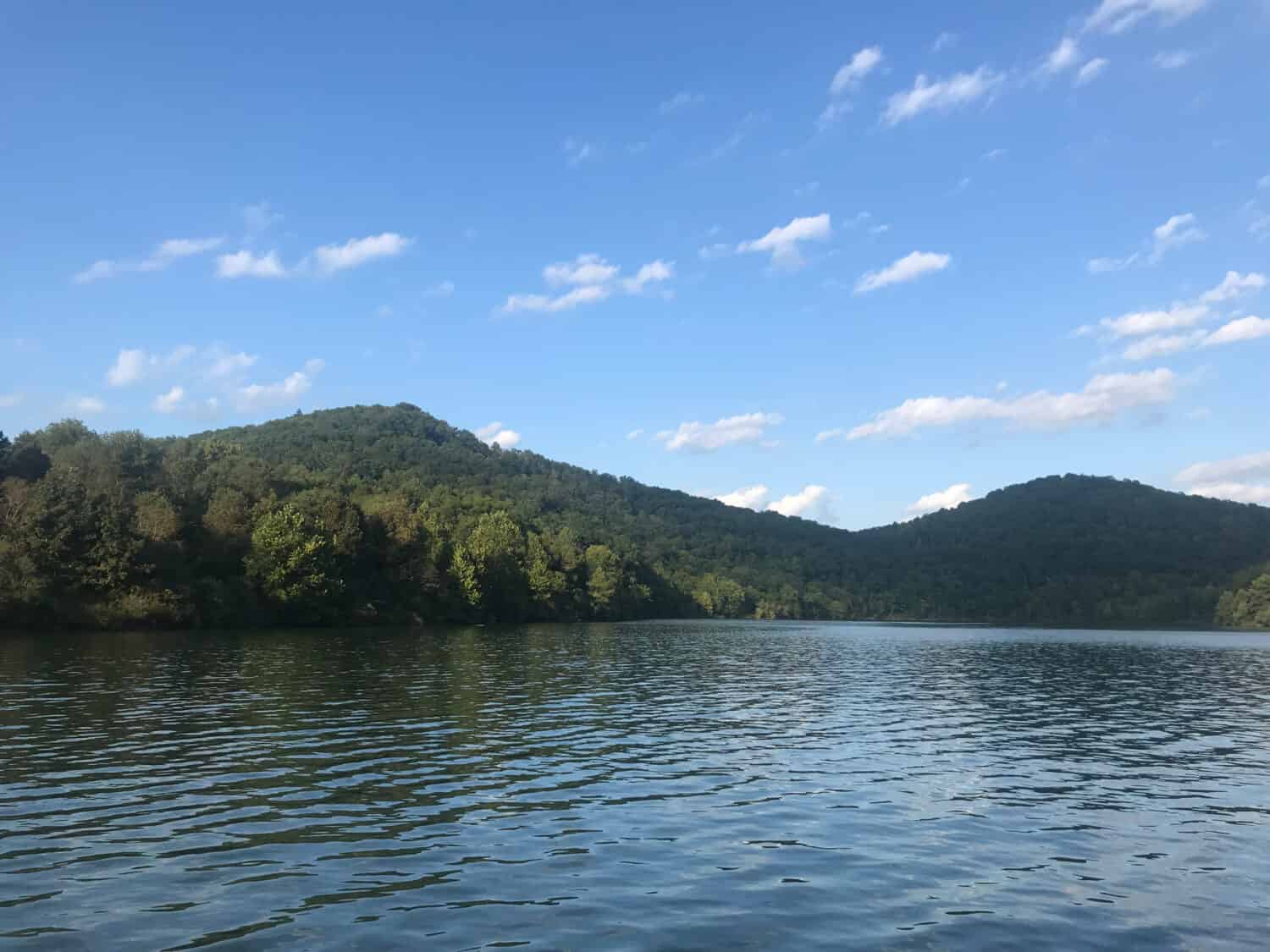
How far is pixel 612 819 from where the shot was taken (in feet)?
68.3

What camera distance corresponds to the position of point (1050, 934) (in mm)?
14406

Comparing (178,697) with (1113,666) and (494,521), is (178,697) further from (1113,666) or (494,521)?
(494,521)

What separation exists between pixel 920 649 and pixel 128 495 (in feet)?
285

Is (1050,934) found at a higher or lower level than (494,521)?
lower

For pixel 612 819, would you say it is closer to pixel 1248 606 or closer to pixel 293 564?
pixel 293 564

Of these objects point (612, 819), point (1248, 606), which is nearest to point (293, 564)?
point (612, 819)

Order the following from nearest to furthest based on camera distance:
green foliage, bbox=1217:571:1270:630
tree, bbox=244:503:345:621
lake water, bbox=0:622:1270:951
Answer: lake water, bbox=0:622:1270:951, tree, bbox=244:503:345:621, green foliage, bbox=1217:571:1270:630

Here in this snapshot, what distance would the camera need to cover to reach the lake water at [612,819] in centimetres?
1431

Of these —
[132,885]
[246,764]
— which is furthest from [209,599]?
[132,885]

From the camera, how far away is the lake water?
47.0 feet

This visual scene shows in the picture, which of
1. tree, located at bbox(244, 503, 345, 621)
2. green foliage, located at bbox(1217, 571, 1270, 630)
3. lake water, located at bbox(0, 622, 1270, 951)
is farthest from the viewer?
green foliage, located at bbox(1217, 571, 1270, 630)

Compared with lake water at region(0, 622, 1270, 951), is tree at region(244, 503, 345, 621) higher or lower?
higher

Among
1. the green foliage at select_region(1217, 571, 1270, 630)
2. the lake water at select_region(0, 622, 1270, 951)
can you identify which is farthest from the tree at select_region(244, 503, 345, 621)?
the green foliage at select_region(1217, 571, 1270, 630)

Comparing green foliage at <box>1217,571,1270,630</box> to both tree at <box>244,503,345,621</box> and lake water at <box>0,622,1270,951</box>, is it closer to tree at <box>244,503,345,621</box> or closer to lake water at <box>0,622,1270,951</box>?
lake water at <box>0,622,1270,951</box>
